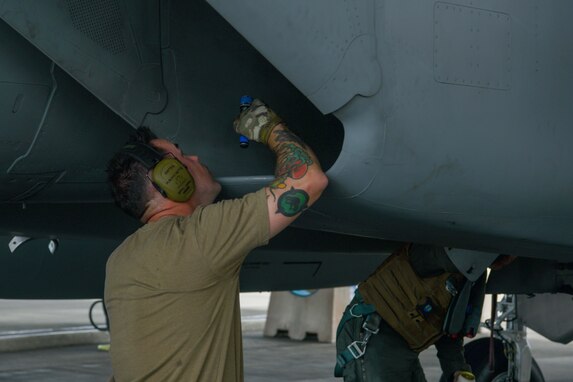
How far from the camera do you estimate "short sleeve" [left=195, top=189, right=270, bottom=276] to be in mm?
2713

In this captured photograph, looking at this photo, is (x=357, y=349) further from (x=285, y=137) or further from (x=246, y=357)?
(x=246, y=357)

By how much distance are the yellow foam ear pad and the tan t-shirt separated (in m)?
0.12

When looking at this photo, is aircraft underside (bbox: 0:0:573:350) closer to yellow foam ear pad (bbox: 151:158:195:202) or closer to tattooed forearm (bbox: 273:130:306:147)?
tattooed forearm (bbox: 273:130:306:147)

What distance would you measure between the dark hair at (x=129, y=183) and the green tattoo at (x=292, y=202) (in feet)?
1.28

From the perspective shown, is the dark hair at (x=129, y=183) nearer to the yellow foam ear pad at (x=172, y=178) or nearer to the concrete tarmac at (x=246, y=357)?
the yellow foam ear pad at (x=172, y=178)

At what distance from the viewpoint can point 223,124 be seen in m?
3.63

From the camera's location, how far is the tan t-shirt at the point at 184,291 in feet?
8.93

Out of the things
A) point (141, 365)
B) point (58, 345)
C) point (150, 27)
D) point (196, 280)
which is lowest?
point (141, 365)

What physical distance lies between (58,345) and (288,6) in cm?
790

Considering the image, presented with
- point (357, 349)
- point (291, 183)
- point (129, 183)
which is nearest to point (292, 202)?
point (291, 183)

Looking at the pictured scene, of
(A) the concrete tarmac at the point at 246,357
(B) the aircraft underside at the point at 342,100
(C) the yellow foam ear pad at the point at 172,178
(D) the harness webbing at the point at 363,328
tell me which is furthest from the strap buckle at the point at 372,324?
(A) the concrete tarmac at the point at 246,357

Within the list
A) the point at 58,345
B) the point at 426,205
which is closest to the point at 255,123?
the point at 426,205

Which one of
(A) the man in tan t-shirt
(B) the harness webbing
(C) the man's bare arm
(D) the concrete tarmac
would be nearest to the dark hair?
(A) the man in tan t-shirt

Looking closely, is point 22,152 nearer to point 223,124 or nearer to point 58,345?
point 223,124
